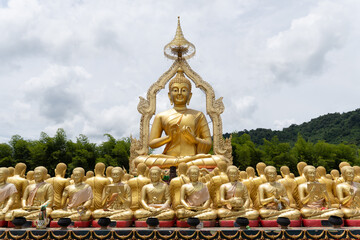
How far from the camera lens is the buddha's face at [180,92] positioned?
40.4 feet

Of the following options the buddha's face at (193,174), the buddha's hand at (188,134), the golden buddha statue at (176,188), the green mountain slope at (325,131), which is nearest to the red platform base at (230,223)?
the buddha's face at (193,174)

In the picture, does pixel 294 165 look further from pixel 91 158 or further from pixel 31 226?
pixel 31 226

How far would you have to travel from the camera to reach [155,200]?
691 cm

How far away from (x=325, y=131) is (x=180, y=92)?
32664mm

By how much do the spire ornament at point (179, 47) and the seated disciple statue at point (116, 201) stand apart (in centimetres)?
710

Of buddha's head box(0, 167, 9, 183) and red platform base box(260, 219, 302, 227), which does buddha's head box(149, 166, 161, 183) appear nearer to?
red platform base box(260, 219, 302, 227)

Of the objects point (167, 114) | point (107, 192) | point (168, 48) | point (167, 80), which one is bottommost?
point (107, 192)

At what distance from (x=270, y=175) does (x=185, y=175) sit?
182 centimetres

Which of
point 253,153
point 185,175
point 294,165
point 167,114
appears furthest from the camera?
point 253,153

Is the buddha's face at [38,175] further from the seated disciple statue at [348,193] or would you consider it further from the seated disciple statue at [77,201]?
the seated disciple statue at [348,193]

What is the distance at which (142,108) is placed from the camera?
1265 centimetres

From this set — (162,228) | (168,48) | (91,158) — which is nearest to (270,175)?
(162,228)

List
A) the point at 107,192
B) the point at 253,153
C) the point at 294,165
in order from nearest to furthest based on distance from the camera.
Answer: the point at 107,192 < the point at 294,165 < the point at 253,153

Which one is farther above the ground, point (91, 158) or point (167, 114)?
point (91, 158)
